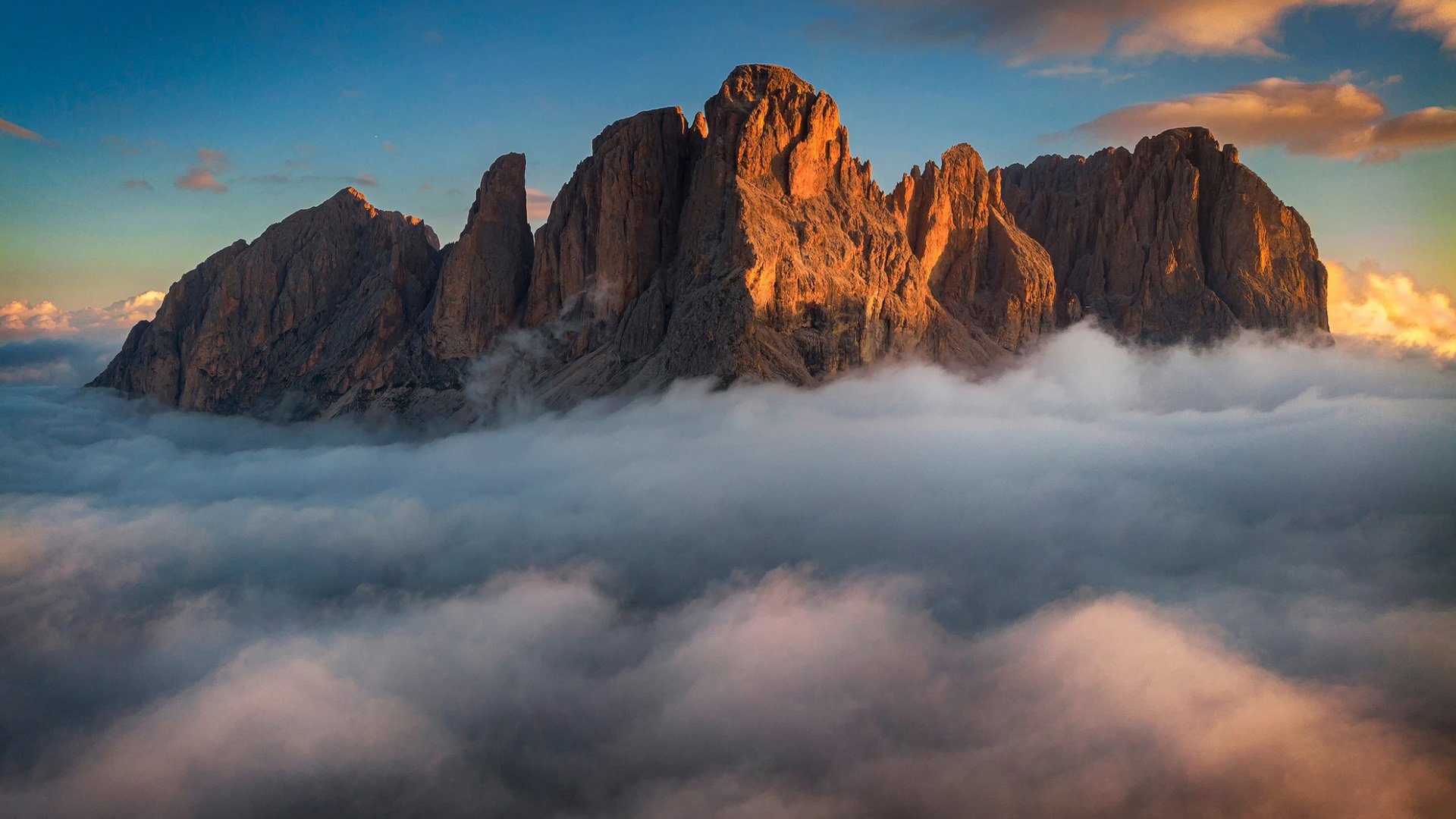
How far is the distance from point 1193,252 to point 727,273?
353 feet

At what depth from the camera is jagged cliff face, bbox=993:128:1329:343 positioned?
172500 mm

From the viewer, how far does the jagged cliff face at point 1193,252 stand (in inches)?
6791

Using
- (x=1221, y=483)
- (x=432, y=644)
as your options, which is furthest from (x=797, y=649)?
(x=1221, y=483)

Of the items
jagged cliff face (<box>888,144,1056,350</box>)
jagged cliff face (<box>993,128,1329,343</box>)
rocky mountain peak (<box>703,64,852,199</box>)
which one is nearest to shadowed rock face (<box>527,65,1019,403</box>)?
rocky mountain peak (<box>703,64,852,199</box>)

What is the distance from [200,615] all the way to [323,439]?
57465 millimetres

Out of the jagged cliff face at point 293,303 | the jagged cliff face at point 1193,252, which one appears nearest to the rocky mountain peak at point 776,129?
the jagged cliff face at point 1193,252

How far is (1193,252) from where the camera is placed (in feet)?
576

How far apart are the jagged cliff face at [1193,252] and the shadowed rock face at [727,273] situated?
0.37m

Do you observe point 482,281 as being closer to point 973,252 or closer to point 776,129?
point 776,129

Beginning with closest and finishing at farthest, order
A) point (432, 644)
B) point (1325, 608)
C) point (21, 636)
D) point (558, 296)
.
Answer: point (1325, 608)
point (432, 644)
point (21, 636)
point (558, 296)

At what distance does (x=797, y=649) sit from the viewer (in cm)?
10131

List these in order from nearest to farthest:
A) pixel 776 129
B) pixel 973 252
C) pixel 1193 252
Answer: pixel 776 129, pixel 973 252, pixel 1193 252

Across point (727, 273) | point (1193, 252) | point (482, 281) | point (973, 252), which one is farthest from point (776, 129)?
point (1193, 252)

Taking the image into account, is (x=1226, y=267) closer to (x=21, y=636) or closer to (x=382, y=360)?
(x=382, y=360)
